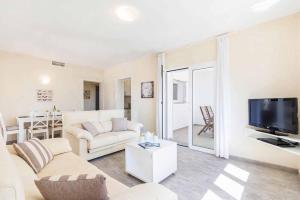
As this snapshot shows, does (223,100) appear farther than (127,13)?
Yes

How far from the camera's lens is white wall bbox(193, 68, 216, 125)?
150 inches

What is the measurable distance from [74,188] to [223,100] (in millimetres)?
2967

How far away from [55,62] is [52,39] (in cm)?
189

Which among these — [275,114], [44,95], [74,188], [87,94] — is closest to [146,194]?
[74,188]

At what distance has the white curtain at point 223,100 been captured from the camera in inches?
121

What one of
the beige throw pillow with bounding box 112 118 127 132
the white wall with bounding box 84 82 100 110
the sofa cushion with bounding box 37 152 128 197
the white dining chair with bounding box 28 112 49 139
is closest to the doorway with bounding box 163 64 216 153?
the beige throw pillow with bounding box 112 118 127 132

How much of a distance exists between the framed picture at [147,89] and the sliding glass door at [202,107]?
1.29 metres

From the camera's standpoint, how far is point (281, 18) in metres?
2.56

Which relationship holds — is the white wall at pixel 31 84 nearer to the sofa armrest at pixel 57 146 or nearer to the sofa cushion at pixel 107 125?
the sofa cushion at pixel 107 125

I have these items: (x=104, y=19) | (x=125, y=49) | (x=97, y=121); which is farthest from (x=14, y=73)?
(x=104, y=19)

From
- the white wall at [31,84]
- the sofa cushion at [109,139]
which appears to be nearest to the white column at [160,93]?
the sofa cushion at [109,139]

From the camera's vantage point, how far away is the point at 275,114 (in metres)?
2.40

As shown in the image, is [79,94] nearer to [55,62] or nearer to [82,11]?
[55,62]

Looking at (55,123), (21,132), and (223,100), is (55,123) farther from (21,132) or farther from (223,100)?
(223,100)
